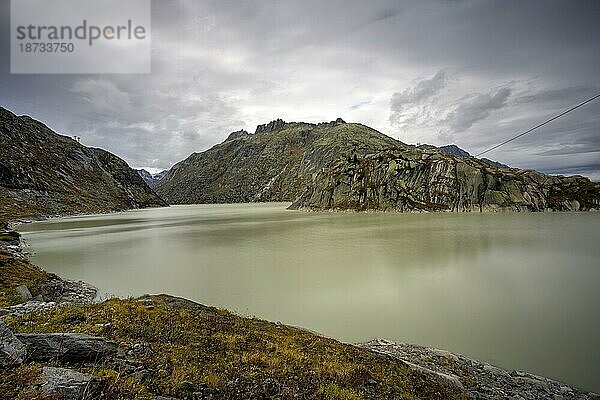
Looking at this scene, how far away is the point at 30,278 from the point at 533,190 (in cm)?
12378

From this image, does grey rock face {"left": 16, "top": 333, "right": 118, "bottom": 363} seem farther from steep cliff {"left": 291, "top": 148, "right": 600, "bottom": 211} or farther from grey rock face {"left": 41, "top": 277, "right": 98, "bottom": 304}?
steep cliff {"left": 291, "top": 148, "right": 600, "bottom": 211}

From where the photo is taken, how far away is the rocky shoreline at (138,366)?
6.68m

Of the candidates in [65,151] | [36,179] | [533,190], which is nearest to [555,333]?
[533,190]

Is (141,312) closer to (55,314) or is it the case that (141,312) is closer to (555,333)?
(55,314)

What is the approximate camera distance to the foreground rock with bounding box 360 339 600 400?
11406mm

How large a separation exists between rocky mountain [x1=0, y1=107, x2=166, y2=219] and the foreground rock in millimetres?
109494

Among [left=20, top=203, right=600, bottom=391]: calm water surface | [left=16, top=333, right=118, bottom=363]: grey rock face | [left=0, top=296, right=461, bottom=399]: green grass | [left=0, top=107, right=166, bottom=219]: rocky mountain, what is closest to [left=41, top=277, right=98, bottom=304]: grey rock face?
[left=20, top=203, right=600, bottom=391]: calm water surface

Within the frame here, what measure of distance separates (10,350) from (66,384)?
1807 mm

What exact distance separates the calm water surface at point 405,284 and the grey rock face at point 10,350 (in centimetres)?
1375

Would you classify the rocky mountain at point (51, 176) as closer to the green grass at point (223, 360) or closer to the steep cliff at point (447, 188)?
the steep cliff at point (447, 188)

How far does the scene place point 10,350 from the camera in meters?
7.02

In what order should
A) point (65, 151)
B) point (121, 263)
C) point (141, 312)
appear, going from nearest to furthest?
point (141, 312), point (121, 263), point (65, 151)

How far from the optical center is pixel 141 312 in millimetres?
13453

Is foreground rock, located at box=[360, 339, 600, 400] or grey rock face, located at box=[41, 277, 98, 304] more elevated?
grey rock face, located at box=[41, 277, 98, 304]
